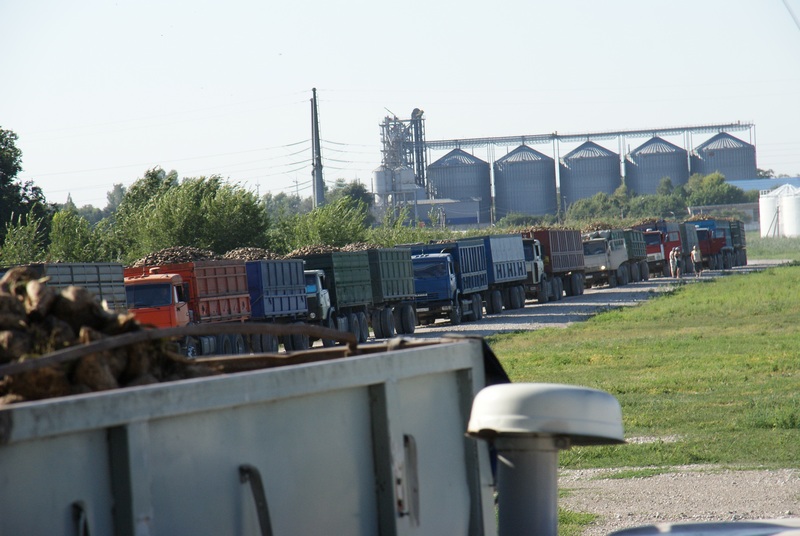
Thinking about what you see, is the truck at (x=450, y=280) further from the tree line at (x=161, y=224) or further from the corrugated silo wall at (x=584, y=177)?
the corrugated silo wall at (x=584, y=177)

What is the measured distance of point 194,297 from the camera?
2773 cm

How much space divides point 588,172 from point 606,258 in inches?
3682

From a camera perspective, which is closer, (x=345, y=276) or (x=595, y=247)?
(x=345, y=276)

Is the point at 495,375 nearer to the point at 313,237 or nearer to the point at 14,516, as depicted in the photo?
the point at 14,516

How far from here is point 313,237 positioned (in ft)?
188

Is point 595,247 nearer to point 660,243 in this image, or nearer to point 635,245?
Answer: point 635,245

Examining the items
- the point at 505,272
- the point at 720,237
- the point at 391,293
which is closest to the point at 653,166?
the point at 720,237

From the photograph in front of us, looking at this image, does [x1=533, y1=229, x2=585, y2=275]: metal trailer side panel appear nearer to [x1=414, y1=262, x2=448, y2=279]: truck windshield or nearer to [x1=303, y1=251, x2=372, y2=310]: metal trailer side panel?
[x1=414, y1=262, x2=448, y2=279]: truck windshield

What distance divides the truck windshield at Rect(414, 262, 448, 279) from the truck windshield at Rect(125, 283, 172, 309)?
14.0 m

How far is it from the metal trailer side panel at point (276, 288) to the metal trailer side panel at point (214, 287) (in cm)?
47

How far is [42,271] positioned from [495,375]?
20.2 meters

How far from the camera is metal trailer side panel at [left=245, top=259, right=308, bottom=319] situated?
30375 millimetres

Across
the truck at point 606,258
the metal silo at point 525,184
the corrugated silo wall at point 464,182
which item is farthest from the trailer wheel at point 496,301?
the metal silo at point 525,184

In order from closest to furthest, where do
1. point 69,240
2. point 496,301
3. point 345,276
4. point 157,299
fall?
1. point 157,299
2. point 345,276
3. point 69,240
4. point 496,301
